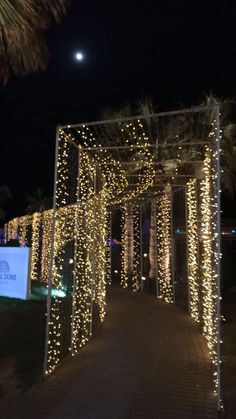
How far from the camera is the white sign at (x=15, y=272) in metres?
11.7

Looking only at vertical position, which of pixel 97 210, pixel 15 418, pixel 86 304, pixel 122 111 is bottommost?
pixel 15 418

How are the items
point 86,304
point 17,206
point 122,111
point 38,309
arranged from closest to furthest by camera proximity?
point 86,304
point 38,309
point 122,111
point 17,206

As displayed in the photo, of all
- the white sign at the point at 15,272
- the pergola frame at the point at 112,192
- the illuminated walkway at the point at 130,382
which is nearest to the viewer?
the illuminated walkway at the point at 130,382

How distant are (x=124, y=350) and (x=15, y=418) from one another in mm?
3267

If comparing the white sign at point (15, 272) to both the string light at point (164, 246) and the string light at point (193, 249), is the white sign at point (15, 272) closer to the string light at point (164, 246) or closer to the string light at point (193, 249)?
the string light at point (193, 249)

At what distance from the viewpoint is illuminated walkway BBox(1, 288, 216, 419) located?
4.91 metres

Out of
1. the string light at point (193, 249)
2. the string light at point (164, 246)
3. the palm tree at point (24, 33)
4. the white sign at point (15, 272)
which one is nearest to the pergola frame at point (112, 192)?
the string light at point (193, 249)

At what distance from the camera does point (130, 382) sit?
5.92 meters

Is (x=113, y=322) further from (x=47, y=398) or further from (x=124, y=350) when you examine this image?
(x=47, y=398)

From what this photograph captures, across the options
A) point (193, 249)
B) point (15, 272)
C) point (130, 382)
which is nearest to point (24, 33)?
point (130, 382)

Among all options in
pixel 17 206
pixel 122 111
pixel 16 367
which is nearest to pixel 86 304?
pixel 16 367

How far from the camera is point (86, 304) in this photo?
27.6 ft

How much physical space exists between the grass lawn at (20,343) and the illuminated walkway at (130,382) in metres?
0.33

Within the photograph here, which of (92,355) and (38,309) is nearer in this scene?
(92,355)
